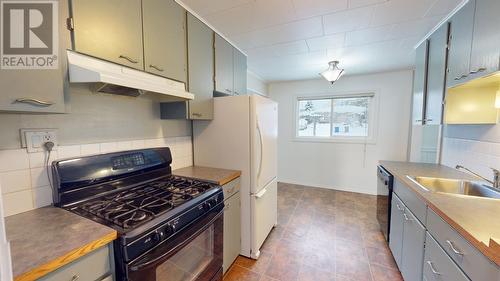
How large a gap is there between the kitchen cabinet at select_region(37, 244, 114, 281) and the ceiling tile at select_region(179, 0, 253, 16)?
5.76ft

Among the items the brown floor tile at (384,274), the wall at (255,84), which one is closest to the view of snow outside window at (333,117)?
the wall at (255,84)

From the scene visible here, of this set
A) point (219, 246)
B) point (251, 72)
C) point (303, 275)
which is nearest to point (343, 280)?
point (303, 275)

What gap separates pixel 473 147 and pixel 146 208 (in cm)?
266

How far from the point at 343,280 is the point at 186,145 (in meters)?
1.91

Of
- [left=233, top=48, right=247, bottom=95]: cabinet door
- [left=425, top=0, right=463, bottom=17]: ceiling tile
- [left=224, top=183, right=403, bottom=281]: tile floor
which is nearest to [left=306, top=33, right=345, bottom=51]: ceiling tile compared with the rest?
[left=425, top=0, right=463, bottom=17]: ceiling tile

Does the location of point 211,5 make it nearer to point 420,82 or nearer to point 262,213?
point 262,213

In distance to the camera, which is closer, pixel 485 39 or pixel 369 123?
pixel 485 39

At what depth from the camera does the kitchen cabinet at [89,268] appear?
0.75 metres

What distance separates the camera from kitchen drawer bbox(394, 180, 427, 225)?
4.43 feet

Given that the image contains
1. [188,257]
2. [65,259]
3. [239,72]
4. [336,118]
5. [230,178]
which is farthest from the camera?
[336,118]

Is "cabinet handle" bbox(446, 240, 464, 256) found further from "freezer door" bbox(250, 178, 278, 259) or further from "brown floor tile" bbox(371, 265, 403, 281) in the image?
"freezer door" bbox(250, 178, 278, 259)

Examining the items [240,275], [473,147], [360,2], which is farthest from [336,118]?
[240,275]

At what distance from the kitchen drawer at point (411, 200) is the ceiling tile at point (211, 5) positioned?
75.9 inches

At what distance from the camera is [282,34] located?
2.20 meters
